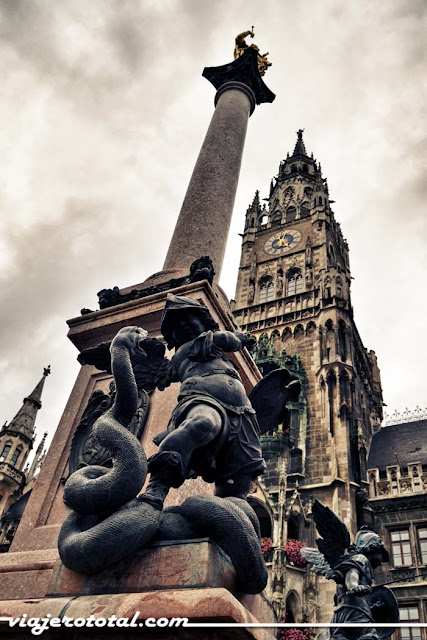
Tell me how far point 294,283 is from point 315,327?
607 centimetres

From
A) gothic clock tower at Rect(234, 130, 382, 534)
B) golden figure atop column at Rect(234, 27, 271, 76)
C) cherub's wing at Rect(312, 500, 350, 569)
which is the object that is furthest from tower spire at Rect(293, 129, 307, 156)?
cherub's wing at Rect(312, 500, 350, 569)

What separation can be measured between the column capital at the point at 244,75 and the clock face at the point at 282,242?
28129 mm

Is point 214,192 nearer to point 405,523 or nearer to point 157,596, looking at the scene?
point 157,596

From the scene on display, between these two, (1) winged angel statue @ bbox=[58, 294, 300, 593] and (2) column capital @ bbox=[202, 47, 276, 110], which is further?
(2) column capital @ bbox=[202, 47, 276, 110]

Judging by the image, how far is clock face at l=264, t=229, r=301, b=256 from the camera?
3888 centimetres

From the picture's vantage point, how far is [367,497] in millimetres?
22297

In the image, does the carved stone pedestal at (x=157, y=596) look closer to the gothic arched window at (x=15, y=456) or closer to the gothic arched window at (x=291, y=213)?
the gothic arched window at (x=15, y=456)

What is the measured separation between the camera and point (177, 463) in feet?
9.29

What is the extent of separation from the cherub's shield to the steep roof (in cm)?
1948

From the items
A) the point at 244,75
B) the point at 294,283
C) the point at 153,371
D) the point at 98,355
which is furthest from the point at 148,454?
the point at 294,283

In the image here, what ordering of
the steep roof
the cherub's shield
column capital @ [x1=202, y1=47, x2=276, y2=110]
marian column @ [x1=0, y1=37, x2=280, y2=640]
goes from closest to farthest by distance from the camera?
marian column @ [x1=0, y1=37, x2=280, y2=640]
the cherub's shield
column capital @ [x1=202, y1=47, x2=276, y2=110]
the steep roof

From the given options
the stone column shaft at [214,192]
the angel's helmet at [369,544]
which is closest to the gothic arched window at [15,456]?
the stone column shaft at [214,192]

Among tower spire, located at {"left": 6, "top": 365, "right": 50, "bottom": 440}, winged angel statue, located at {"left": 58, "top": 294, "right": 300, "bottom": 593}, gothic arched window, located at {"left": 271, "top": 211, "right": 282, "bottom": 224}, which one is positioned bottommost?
winged angel statue, located at {"left": 58, "top": 294, "right": 300, "bottom": 593}

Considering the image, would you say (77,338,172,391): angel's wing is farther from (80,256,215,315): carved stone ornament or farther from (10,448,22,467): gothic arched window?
(10,448,22,467): gothic arched window
